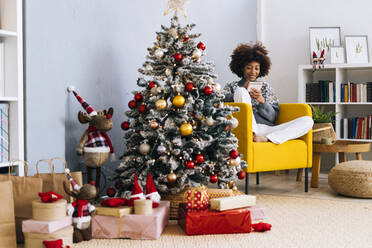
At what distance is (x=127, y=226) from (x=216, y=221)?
0.44 meters

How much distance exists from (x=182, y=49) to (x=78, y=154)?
34.8 inches

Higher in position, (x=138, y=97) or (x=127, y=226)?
(x=138, y=97)

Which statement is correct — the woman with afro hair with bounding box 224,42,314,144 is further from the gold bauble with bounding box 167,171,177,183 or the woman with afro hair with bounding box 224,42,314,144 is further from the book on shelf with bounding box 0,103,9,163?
the book on shelf with bounding box 0,103,9,163

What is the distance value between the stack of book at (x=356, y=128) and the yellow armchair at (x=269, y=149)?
1040mm

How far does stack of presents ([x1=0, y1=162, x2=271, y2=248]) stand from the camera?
1.91 meters

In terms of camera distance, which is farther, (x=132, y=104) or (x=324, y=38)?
(x=324, y=38)

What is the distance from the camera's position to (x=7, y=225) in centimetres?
191

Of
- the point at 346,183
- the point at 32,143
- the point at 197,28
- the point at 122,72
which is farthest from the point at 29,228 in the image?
the point at 197,28

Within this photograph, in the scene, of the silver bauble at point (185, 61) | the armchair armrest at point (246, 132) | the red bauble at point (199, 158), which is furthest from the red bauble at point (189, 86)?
the armchair armrest at point (246, 132)

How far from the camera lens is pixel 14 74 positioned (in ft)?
7.45

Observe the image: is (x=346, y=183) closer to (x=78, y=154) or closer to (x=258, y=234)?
(x=258, y=234)

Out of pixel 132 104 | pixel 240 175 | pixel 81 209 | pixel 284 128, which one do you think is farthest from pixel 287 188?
pixel 81 209

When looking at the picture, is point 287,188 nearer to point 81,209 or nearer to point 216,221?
point 216,221

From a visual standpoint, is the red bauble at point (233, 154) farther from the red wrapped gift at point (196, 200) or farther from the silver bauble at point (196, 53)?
the silver bauble at point (196, 53)
